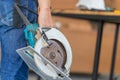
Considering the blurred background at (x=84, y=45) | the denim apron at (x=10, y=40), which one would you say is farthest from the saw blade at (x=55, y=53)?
the blurred background at (x=84, y=45)

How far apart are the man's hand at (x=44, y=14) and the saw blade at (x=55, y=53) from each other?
85 mm

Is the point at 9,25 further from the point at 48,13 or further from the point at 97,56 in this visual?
the point at 97,56

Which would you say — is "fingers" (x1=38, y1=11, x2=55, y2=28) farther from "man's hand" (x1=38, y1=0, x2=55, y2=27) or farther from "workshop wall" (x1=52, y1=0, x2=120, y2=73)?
"workshop wall" (x1=52, y1=0, x2=120, y2=73)

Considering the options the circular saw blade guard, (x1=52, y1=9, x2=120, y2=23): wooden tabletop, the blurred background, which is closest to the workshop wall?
the blurred background

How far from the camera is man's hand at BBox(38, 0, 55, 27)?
7.11ft

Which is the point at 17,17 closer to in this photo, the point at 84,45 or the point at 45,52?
the point at 45,52

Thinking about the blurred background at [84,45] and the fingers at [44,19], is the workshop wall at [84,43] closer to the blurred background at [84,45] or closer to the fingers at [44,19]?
the blurred background at [84,45]

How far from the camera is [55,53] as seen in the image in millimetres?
2174

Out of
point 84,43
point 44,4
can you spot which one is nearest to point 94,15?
point 44,4

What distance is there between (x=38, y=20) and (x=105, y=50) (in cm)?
330

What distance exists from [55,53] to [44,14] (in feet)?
0.62

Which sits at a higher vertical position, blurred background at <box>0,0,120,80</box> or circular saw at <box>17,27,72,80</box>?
circular saw at <box>17,27,72,80</box>

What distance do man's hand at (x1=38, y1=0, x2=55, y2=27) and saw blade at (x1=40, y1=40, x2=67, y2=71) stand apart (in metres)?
0.08

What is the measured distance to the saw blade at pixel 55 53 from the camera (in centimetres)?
214
